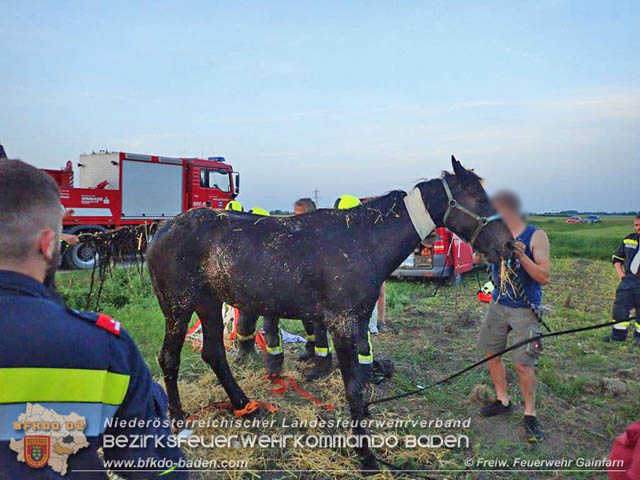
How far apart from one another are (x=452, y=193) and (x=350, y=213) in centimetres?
94

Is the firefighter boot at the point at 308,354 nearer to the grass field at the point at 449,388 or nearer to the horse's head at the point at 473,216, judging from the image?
the grass field at the point at 449,388

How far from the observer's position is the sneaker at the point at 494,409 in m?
4.06

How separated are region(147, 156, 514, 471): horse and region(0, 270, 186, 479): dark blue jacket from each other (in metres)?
2.38

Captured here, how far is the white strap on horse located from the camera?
3674 mm

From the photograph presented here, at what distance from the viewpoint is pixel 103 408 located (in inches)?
44.6

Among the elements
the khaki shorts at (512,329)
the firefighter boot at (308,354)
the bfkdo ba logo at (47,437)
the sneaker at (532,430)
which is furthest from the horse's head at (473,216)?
the bfkdo ba logo at (47,437)

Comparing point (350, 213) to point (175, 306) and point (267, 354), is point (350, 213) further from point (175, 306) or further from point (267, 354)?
point (267, 354)

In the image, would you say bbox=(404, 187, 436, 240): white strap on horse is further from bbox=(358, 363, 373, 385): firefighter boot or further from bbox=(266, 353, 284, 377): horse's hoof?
bbox=(266, 353, 284, 377): horse's hoof

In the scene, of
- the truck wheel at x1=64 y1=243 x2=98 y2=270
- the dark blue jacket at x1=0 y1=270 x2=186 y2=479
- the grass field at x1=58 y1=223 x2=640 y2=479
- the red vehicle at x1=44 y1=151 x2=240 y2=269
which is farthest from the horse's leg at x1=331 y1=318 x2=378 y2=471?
the truck wheel at x1=64 y1=243 x2=98 y2=270

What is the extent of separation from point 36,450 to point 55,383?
0.69 ft

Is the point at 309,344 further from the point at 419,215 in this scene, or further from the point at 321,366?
the point at 419,215

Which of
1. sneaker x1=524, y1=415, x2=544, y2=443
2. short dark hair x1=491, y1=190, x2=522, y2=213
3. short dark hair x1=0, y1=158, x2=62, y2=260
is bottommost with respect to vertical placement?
sneaker x1=524, y1=415, x2=544, y2=443

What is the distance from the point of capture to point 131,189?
15.5 meters

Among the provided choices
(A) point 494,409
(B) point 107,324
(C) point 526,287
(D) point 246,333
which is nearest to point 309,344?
(D) point 246,333
